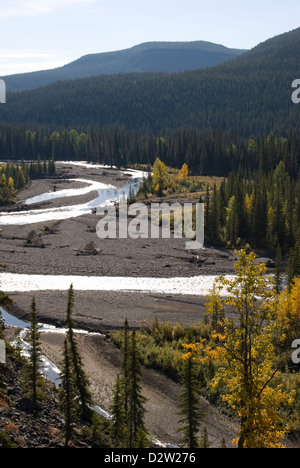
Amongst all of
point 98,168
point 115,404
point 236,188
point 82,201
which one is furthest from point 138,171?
point 115,404

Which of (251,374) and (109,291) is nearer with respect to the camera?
(251,374)

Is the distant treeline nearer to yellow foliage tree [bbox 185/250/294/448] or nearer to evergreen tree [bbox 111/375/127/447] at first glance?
evergreen tree [bbox 111/375/127/447]

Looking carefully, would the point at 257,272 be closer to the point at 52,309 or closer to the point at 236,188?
the point at 52,309

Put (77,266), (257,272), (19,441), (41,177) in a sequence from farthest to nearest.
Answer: (41,177), (77,266), (19,441), (257,272)

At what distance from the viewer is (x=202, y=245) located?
73.8m

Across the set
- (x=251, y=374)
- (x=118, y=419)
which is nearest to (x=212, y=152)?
(x=118, y=419)

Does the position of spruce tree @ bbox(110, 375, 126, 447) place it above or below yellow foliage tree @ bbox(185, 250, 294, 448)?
below

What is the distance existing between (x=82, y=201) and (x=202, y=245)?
4764 centimetres

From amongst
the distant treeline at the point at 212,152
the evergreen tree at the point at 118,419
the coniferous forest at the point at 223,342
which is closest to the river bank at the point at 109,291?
the coniferous forest at the point at 223,342

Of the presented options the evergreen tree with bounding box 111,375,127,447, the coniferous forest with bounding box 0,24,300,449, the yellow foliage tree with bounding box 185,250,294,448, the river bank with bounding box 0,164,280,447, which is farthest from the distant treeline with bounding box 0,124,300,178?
the yellow foliage tree with bounding box 185,250,294,448

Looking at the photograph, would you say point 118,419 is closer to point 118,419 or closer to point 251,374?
point 118,419

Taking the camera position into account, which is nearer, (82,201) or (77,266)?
(77,266)
